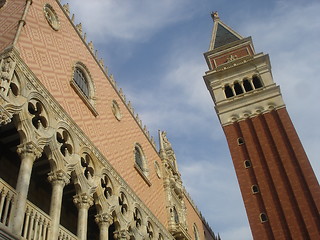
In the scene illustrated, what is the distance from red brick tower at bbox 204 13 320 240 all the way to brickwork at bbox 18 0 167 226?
29.2ft

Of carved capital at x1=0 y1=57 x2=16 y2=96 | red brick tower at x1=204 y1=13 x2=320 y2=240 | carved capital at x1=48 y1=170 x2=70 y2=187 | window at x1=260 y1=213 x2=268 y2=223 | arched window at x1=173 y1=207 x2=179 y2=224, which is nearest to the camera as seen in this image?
carved capital at x1=0 y1=57 x2=16 y2=96

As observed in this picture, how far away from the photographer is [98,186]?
1106cm

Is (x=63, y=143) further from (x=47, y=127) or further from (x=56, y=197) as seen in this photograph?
(x=56, y=197)

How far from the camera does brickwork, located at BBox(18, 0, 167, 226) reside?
10.2m

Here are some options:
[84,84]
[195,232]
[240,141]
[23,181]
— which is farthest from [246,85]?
[23,181]

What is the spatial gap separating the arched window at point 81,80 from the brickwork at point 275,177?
1505 cm

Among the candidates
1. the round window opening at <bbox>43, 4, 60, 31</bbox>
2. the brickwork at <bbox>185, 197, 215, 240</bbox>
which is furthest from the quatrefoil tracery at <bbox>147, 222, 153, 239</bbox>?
the round window opening at <bbox>43, 4, 60, 31</bbox>

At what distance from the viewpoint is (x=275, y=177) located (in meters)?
24.5

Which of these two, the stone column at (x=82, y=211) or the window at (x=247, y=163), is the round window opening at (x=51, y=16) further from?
the window at (x=247, y=163)

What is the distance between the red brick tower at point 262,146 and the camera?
888 inches

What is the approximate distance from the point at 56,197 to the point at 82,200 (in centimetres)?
138

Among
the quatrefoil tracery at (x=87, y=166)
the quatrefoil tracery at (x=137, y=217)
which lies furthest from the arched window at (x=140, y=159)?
the quatrefoil tracery at (x=87, y=166)

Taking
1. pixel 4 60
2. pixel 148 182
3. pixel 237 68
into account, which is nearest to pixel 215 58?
pixel 237 68

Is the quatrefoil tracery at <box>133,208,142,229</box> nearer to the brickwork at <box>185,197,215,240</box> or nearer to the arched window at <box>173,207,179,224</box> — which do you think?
the arched window at <box>173,207,179,224</box>
